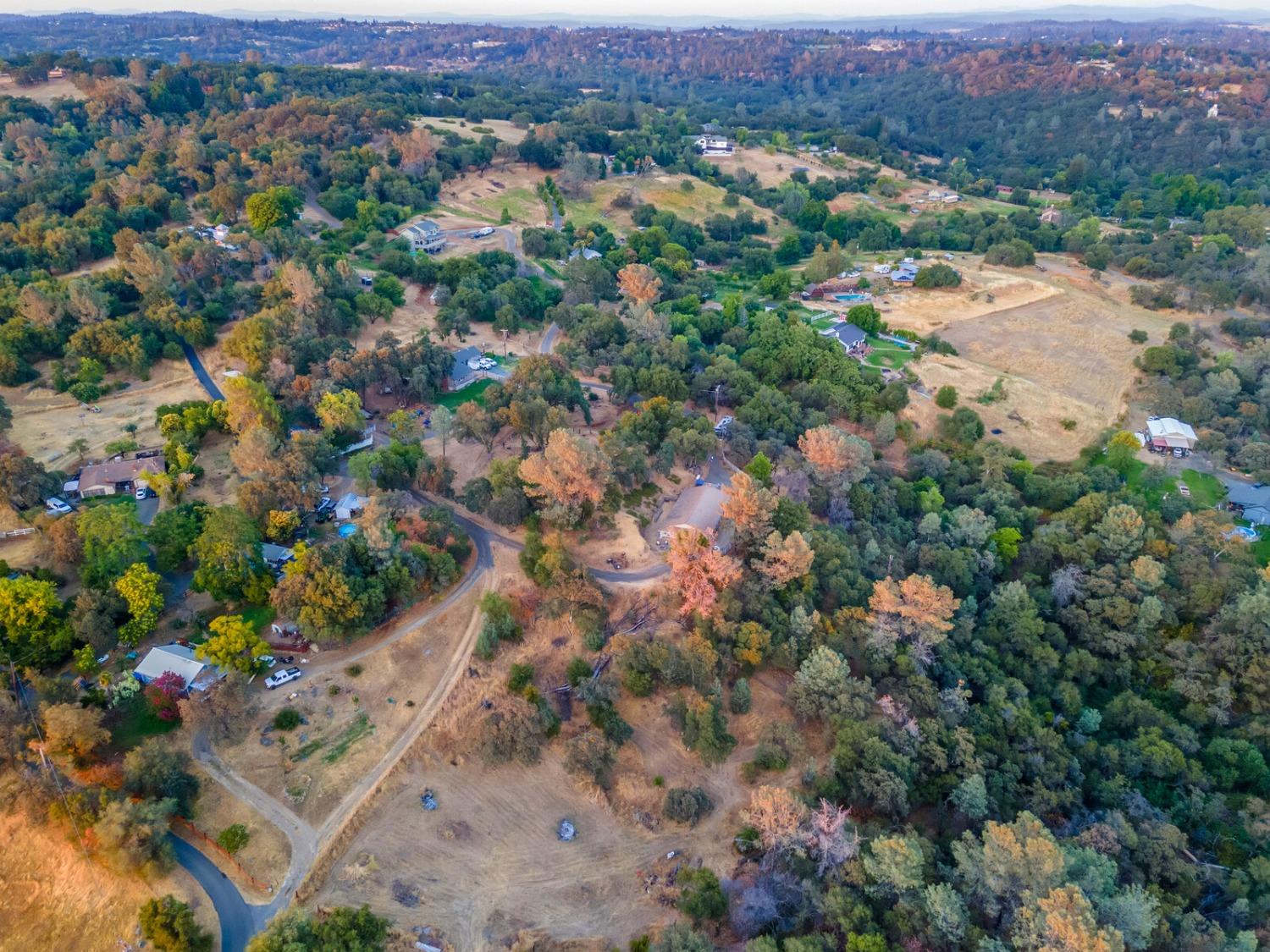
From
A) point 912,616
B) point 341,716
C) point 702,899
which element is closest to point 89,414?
point 341,716

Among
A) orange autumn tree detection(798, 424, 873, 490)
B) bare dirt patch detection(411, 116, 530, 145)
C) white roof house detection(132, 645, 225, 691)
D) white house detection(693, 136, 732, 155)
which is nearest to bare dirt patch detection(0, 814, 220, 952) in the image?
white roof house detection(132, 645, 225, 691)

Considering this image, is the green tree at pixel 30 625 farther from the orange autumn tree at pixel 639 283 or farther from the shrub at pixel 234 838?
the orange autumn tree at pixel 639 283

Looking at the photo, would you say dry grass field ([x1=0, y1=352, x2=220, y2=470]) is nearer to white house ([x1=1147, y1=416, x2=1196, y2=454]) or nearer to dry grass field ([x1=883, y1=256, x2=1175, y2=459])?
dry grass field ([x1=883, y1=256, x2=1175, y2=459])

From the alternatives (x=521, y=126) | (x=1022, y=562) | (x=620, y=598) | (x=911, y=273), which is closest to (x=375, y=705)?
(x=620, y=598)

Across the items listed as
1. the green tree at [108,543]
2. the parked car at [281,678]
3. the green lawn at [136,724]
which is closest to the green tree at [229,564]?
the green tree at [108,543]

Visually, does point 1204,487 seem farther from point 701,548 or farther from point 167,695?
point 167,695

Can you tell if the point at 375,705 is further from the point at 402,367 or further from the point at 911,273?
the point at 911,273
